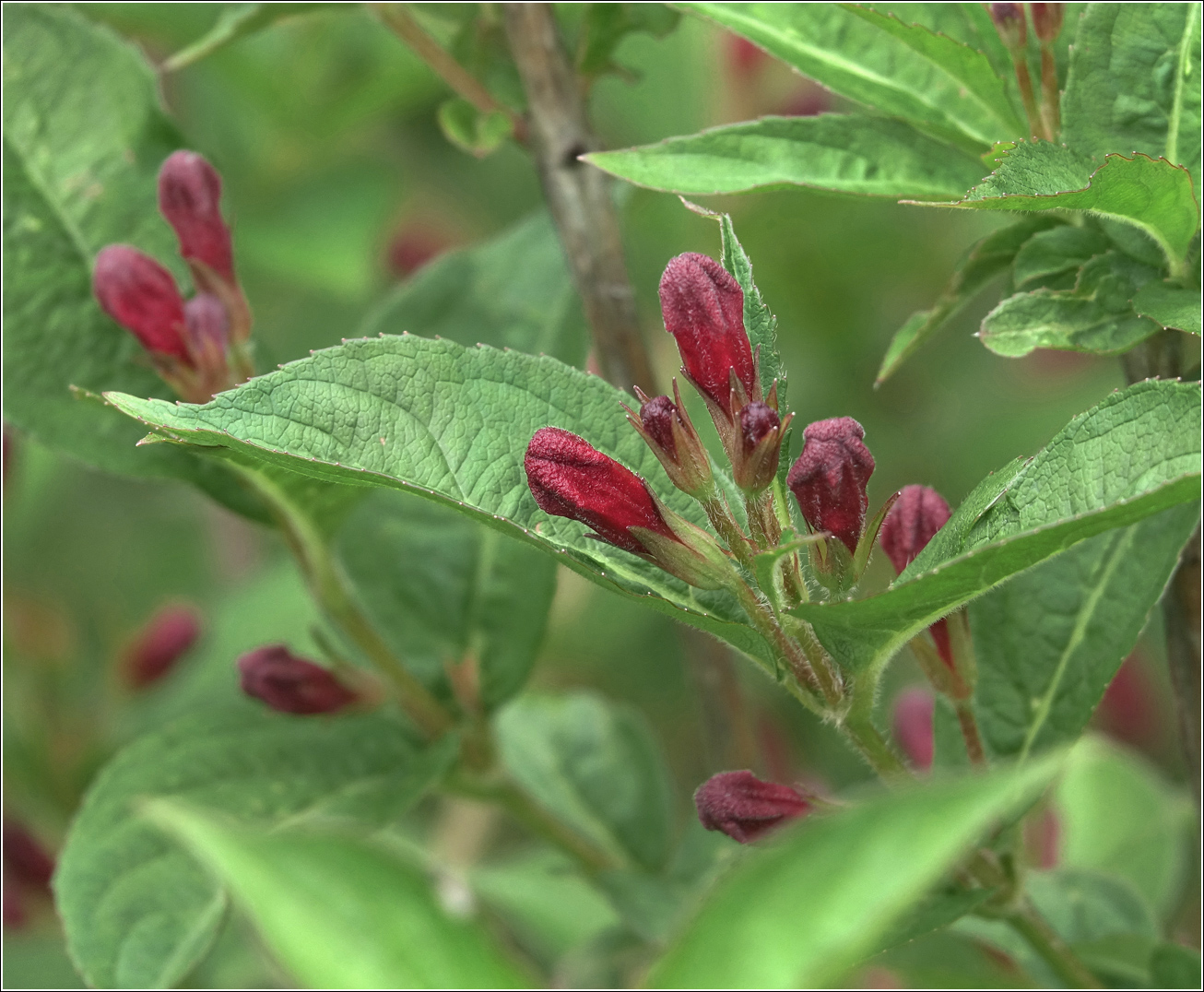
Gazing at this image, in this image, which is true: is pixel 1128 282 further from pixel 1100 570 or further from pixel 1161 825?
pixel 1161 825

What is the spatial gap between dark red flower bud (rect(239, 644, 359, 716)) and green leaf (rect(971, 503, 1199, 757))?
2.35 feet

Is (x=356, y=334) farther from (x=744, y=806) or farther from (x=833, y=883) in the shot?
(x=833, y=883)

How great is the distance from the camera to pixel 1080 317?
1.13 metres

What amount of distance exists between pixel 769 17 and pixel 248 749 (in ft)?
3.14

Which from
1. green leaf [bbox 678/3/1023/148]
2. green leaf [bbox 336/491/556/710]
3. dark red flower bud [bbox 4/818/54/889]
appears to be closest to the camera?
green leaf [bbox 678/3/1023/148]

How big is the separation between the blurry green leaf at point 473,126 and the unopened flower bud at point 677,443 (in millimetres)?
548

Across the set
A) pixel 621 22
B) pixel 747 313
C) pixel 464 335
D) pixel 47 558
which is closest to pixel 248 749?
pixel 464 335

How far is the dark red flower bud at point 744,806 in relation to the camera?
110 cm

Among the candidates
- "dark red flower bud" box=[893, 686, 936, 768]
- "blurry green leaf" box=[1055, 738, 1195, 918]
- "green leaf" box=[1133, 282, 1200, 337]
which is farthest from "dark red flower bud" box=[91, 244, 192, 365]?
"blurry green leaf" box=[1055, 738, 1195, 918]

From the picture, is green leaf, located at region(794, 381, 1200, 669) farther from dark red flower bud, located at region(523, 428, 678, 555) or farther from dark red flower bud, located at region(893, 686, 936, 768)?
dark red flower bud, located at region(893, 686, 936, 768)

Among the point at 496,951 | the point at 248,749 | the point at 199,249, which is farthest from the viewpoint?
the point at 248,749

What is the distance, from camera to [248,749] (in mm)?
1501

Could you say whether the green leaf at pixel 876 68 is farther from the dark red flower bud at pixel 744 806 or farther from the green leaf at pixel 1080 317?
the dark red flower bud at pixel 744 806

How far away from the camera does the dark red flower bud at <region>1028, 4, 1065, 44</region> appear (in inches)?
46.4
